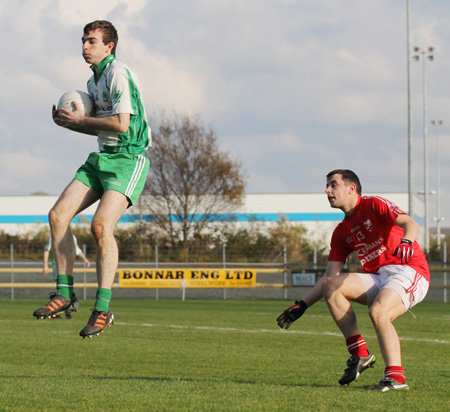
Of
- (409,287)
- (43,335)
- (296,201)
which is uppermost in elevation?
(296,201)

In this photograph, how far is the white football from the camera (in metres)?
6.50

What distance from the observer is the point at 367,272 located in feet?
23.0

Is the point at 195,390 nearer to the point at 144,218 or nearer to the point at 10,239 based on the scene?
the point at 10,239

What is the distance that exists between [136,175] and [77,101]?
0.83 metres

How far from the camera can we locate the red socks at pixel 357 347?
673cm

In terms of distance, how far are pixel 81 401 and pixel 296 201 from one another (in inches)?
2320

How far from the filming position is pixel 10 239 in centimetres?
3519

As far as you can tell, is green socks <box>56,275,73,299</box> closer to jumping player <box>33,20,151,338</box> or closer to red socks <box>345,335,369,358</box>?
jumping player <box>33,20,151,338</box>

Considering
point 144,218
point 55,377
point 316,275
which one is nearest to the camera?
point 55,377

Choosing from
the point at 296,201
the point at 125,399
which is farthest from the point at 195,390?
the point at 296,201

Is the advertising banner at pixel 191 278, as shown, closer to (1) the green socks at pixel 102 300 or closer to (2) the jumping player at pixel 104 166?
(2) the jumping player at pixel 104 166

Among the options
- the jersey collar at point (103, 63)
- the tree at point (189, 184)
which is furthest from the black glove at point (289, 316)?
the tree at point (189, 184)

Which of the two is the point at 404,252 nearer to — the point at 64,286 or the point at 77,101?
the point at 64,286

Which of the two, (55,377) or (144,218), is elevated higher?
(144,218)
